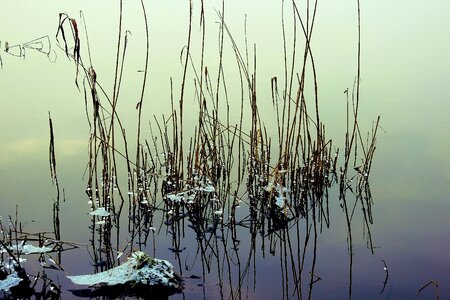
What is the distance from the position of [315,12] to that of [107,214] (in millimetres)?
1108

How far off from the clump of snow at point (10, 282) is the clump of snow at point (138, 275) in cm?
14

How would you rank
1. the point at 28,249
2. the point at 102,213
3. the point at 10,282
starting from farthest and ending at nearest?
the point at 102,213 → the point at 28,249 → the point at 10,282

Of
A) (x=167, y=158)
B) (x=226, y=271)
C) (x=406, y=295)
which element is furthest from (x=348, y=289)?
(x=167, y=158)

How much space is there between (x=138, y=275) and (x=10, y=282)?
0.32 metres

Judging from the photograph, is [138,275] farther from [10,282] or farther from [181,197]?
[181,197]

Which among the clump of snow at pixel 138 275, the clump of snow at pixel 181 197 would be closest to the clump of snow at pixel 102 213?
the clump of snow at pixel 181 197

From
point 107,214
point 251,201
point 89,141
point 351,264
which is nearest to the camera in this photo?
point 351,264

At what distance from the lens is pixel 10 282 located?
1.40 metres

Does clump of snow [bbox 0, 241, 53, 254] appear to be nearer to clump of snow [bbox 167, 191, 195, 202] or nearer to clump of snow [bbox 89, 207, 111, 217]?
clump of snow [bbox 89, 207, 111, 217]

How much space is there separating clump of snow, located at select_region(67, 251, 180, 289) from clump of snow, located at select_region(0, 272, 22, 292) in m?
0.14

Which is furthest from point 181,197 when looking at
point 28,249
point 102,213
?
point 28,249

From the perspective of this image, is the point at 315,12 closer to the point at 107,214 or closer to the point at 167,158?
the point at 107,214

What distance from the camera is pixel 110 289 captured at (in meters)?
1.41

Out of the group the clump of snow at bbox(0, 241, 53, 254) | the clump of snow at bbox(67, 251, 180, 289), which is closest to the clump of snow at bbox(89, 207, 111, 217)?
the clump of snow at bbox(0, 241, 53, 254)
